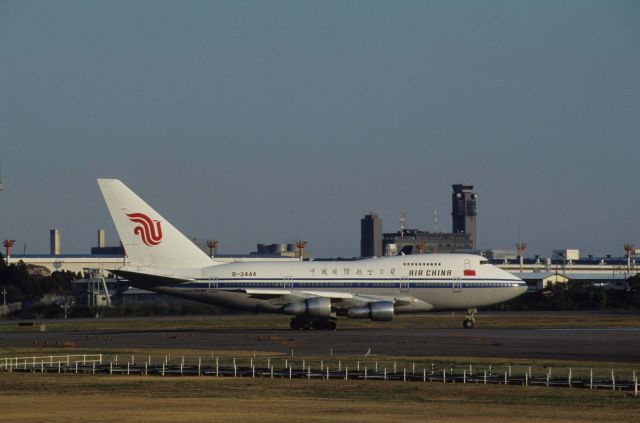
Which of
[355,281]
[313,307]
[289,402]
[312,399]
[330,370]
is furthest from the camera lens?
[355,281]

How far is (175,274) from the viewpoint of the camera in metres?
85.1

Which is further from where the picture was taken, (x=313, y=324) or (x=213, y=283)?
(x=313, y=324)

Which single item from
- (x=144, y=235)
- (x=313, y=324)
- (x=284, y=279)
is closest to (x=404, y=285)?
(x=313, y=324)

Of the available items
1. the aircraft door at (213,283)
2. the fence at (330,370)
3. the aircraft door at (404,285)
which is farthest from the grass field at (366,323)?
the fence at (330,370)

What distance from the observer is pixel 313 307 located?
83938 mm

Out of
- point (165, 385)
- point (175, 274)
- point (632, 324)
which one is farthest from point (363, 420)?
point (632, 324)

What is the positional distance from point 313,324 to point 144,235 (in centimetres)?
1285

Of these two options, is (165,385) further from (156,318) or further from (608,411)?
(156,318)

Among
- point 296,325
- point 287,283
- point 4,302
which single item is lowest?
point 296,325

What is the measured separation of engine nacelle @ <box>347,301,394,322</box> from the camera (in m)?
84.2

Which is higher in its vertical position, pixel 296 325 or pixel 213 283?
pixel 213 283

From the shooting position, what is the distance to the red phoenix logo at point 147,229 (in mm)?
85812

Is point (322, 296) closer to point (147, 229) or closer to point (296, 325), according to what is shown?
point (296, 325)

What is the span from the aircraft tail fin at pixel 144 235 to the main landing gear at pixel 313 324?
23.6ft
